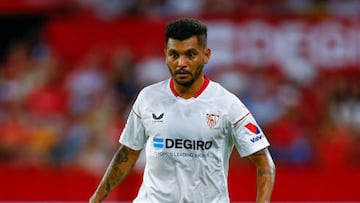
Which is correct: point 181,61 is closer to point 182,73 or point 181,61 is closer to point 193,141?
point 182,73

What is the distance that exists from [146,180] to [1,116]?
7.21m

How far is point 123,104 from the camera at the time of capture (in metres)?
13.6

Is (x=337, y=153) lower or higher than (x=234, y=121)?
lower

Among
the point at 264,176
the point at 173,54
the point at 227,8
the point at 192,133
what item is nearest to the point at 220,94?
the point at 192,133

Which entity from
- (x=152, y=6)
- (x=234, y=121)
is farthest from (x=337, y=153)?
(x=234, y=121)

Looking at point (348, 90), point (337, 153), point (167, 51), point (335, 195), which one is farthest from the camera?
point (348, 90)

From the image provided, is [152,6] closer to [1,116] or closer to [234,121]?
[1,116]

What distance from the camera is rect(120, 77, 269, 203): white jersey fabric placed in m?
6.76

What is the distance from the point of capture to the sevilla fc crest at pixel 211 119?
6766 millimetres

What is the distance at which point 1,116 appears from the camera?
13.9 meters

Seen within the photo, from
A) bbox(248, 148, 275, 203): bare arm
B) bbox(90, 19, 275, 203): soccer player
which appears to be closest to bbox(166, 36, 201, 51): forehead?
bbox(90, 19, 275, 203): soccer player

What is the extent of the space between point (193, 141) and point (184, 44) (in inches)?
23.2

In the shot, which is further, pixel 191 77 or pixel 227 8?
pixel 227 8

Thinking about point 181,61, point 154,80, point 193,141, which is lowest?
point 154,80
